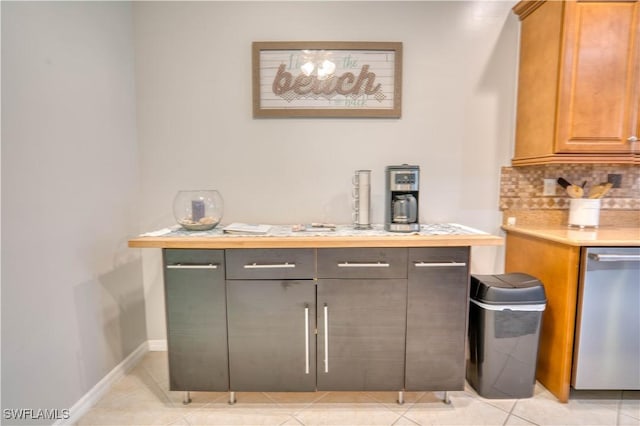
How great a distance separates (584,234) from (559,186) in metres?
0.48

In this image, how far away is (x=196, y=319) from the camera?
1.62 metres

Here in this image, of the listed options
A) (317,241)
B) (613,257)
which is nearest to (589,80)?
(613,257)

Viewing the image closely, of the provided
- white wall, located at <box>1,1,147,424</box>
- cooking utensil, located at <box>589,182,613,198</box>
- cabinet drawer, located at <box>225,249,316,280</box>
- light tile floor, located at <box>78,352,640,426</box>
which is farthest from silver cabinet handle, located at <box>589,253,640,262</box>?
white wall, located at <box>1,1,147,424</box>

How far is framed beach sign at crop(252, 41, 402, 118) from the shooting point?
2023 millimetres

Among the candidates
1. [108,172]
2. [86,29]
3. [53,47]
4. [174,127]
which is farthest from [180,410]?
[86,29]

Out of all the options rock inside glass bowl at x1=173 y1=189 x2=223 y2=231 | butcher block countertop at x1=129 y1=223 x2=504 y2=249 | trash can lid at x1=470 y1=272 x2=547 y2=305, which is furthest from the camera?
rock inside glass bowl at x1=173 y1=189 x2=223 y2=231

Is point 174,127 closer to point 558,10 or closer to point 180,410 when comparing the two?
point 180,410

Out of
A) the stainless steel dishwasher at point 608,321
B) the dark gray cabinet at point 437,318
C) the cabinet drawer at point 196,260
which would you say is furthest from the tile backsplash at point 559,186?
the cabinet drawer at point 196,260

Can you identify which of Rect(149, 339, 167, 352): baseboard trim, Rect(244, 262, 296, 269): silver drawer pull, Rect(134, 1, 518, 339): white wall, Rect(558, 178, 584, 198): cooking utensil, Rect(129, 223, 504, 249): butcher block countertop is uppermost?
Rect(134, 1, 518, 339): white wall

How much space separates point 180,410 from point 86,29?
2.19 m

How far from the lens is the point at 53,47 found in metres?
1.48

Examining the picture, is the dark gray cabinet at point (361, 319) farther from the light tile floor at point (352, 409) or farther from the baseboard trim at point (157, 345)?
the baseboard trim at point (157, 345)

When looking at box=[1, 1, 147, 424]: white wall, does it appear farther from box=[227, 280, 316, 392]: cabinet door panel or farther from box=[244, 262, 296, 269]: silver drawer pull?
box=[244, 262, 296, 269]: silver drawer pull

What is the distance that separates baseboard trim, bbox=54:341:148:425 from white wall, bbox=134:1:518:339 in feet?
2.37
